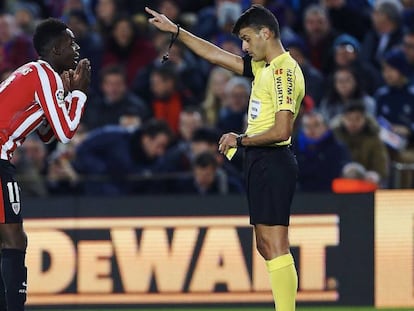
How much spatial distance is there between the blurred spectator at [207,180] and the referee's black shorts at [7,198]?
4.04 meters

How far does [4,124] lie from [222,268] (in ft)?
12.7

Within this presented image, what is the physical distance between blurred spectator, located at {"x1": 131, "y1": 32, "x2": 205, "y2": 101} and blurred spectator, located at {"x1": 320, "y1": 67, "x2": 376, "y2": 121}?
1.67 m

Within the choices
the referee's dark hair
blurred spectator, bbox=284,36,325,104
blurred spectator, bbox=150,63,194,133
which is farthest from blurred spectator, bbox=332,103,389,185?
blurred spectator, bbox=150,63,194,133

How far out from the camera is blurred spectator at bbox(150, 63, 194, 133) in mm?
14461

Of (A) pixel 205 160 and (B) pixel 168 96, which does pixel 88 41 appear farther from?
(A) pixel 205 160

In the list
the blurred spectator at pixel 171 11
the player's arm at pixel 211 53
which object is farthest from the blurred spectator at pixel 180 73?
the player's arm at pixel 211 53

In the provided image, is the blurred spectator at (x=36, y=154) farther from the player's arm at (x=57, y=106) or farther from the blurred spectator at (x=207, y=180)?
the player's arm at (x=57, y=106)

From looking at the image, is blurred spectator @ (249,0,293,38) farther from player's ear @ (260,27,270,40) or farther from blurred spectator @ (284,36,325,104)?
player's ear @ (260,27,270,40)

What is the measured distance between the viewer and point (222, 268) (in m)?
12.0

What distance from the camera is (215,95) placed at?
14688mm

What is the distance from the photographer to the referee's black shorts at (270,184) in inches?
343

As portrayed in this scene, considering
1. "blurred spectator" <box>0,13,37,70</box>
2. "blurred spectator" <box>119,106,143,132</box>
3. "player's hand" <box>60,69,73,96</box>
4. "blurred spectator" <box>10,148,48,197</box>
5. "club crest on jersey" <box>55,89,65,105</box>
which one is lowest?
"blurred spectator" <box>10,148,48,197</box>

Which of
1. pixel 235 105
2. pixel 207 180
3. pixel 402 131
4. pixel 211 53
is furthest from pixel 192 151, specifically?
pixel 211 53

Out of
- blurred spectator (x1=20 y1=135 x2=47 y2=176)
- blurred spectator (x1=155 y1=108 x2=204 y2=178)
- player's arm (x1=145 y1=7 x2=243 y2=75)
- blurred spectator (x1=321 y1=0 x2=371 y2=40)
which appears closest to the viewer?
player's arm (x1=145 y1=7 x2=243 y2=75)
